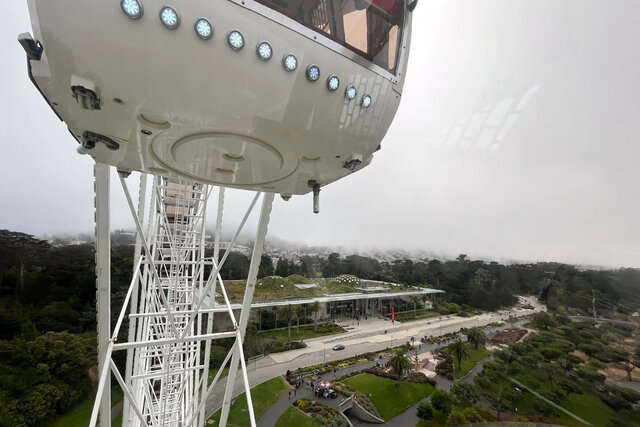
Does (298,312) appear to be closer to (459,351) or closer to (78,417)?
(459,351)

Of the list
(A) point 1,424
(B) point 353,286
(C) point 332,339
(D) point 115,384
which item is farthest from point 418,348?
(A) point 1,424

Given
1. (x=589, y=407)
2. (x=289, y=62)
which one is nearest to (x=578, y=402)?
(x=589, y=407)

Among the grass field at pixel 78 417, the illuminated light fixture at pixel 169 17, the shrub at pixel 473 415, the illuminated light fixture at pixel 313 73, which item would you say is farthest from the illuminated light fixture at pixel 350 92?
the shrub at pixel 473 415

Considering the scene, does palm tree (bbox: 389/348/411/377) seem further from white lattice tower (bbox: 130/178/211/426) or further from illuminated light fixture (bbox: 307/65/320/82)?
illuminated light fixture (bbox: 307/65/320/82)

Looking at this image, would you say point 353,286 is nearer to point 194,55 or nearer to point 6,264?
point 6,264

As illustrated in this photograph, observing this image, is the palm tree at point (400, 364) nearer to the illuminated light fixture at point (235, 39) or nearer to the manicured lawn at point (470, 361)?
the manicured lawn at point (470, 361)

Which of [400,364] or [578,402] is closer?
[578,402]
